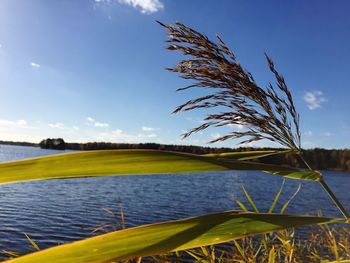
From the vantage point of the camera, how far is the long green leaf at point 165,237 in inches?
19.2

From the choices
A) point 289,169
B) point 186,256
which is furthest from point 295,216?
point 186,256

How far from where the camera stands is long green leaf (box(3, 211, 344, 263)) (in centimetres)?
49

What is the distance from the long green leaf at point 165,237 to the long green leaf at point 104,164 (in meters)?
0.09

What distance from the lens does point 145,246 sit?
0.52m

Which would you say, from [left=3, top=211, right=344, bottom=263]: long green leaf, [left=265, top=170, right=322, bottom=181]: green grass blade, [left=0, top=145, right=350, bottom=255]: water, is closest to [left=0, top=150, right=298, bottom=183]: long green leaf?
[left=3, top=211, right=344, bottom=263]: long green leaf

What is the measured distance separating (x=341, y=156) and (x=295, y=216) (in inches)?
3622

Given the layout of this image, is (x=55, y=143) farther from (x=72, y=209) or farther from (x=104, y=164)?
(x=104, y=164)

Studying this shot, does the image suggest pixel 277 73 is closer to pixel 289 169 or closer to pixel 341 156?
pixel 289 169

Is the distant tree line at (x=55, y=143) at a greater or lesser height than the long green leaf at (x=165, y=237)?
greater

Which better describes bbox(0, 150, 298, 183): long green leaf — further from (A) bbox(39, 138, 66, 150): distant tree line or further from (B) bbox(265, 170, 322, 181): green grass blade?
(A) bbox(39, 138, 66, 150): distant tree line

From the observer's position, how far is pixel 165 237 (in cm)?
54

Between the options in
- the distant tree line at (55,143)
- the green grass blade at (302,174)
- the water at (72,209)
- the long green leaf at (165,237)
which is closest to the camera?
the long green leaf at (165,237)

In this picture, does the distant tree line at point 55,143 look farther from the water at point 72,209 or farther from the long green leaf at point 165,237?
the long green leaf at point 165,237

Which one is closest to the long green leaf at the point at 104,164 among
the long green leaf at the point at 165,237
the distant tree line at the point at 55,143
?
the long green leaf at the point at 165,237
